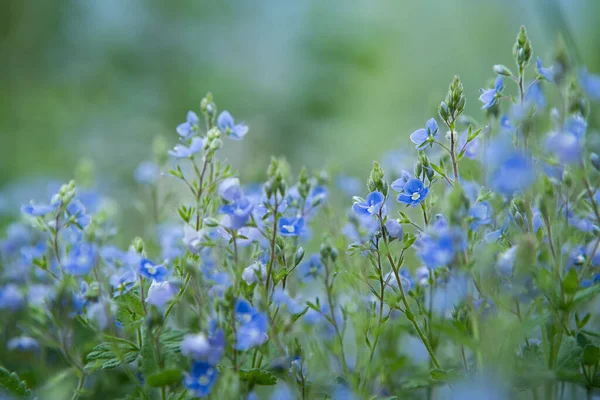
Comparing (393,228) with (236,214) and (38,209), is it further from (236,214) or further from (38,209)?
(38,209)

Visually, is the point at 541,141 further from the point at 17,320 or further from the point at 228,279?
the point at 17,320

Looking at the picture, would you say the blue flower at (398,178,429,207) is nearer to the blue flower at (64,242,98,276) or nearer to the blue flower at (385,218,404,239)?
the blue flower at (385,218,404,239)

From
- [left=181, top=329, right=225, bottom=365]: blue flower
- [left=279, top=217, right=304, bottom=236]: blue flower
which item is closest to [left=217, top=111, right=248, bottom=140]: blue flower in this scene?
[left=279, top=217, right=304, bottom=236]: blue flower

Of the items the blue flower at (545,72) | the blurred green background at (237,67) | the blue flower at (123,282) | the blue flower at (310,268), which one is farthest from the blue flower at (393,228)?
the blurred green background at (237,67)

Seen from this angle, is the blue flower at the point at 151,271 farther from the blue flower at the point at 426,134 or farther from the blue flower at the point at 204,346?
the blue flower at the point at 426,134

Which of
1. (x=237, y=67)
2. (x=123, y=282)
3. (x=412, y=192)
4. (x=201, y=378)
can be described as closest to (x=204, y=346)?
(x=201, y=378)
